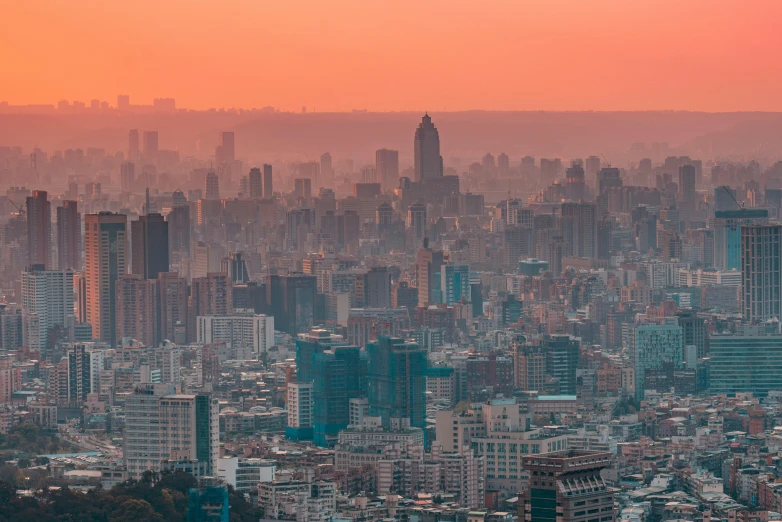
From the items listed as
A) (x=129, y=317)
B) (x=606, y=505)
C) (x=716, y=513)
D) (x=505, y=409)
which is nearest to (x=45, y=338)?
(x=129, y=317)

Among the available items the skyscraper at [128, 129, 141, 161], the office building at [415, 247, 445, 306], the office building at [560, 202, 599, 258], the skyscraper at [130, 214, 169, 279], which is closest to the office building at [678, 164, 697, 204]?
the office building at [560, 202, 599, 258]

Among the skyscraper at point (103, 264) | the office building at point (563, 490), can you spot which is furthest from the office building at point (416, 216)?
the office building at point (563, 490)

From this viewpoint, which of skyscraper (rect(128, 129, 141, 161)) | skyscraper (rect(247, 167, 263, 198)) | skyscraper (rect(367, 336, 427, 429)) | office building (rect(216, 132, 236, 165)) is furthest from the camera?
skyscraper (rect(247, 167, 263, 198))

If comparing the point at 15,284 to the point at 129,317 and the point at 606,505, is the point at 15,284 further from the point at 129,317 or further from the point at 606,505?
the point at 606,505

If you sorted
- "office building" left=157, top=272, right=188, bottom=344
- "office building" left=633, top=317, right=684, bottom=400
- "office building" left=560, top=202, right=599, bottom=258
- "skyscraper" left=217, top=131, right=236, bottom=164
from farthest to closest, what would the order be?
1. "office building" left=560, top=202, right=599, bottom=258
2. "skyscraper" left=217, top=131, right=236, bottom=164
3. "office building" left=157, top=272, right=188, bottom=344
4. "office building" left=633, top=317, right=684, bottom=400

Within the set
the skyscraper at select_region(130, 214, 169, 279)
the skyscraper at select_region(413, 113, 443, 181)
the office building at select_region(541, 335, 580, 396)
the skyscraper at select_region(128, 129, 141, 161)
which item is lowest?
the office building at select_region(541, 335, 580, 396)

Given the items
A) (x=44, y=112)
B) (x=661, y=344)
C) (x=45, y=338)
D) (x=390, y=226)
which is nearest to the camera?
(x=44, y=112)

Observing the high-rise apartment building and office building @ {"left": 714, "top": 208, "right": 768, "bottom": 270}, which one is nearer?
the high-rise apartment building

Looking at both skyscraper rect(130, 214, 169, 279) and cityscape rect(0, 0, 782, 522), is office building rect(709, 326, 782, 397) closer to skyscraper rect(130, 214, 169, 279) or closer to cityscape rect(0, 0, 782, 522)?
cityscape rect(0, 0, 782, 522)
